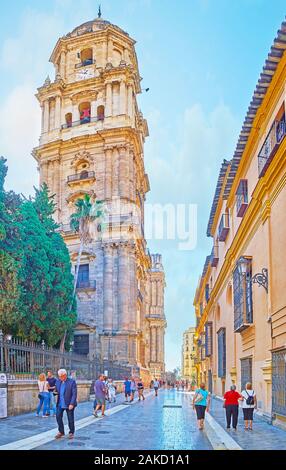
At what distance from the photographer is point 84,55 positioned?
54.3 metres

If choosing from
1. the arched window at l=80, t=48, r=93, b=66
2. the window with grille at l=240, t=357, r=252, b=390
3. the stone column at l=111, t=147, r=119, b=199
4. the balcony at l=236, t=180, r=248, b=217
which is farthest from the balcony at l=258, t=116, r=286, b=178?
the arched window at l=80, t=48, r=93, b=66

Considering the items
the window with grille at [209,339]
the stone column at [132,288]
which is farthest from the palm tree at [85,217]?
the window with grille at [209,339]

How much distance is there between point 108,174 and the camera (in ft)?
158

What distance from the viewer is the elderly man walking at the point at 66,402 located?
12.1 metres

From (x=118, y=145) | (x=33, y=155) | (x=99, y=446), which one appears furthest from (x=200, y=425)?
(x=33, y=155)

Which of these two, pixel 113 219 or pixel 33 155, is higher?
pixel 33 155

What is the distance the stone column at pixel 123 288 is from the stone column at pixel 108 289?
0.72 m

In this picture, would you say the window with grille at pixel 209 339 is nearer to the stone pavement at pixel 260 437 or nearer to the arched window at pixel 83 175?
the arched window at pixel 83 175

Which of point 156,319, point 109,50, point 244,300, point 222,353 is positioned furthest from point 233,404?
point 156,319

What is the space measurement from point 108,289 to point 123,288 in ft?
4.06

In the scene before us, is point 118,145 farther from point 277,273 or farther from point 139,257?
point 277,273

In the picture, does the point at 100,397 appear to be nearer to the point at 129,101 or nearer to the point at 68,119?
the point at 129,101

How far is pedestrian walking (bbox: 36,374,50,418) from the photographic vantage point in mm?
17594
